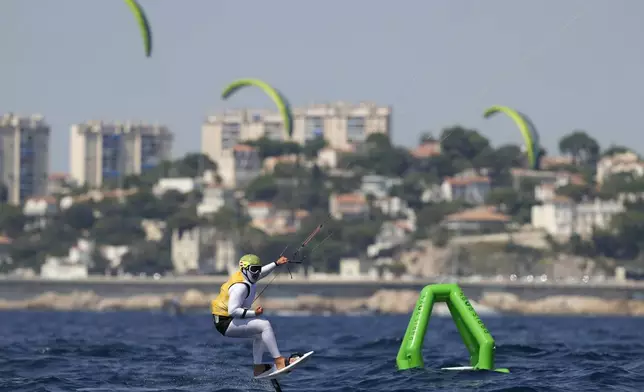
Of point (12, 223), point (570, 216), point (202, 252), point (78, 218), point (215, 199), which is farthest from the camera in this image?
point (215, 199)

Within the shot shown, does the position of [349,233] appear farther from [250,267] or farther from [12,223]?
[250,267]

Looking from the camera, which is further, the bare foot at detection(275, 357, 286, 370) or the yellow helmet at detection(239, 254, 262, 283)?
the bare foot at detection(275, 357, 286, 370)

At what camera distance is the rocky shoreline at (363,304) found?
442 feet

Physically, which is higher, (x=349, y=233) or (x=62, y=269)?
(x=349, y=233)

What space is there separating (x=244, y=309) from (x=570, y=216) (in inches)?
6215

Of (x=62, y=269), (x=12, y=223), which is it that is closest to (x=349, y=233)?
(x=62, y=269)

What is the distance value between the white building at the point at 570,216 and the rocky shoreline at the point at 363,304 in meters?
37.8

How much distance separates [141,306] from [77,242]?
4472cm

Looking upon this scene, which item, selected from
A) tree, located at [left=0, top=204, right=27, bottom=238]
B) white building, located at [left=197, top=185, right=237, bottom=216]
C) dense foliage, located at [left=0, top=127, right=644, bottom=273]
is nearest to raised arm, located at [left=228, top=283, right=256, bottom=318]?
dense foliage, located at [left=0, top=127, right=644, bottom=273]

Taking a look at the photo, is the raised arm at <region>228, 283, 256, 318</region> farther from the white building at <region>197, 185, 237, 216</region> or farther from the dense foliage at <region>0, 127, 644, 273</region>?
the white building at <region>197, 185, 237, 216</region>

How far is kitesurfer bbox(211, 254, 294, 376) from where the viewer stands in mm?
22469

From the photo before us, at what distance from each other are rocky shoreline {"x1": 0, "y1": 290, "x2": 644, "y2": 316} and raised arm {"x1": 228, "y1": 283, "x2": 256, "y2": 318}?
349 feet

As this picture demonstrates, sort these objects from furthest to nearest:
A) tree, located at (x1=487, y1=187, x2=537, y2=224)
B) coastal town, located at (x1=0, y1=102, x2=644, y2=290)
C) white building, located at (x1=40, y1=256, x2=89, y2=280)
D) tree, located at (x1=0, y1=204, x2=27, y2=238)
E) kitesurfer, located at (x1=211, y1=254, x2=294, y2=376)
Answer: tree, located at (x1=0, y1=204, x2=27, y2=238) → tree, located at (x1=487, y1=187, x2=537, y2=224) → white building, located at (x1=40, y1=256, x2=89, y2=280) → coastal town, located at (x1=0, y1=102, x2=644, y2=290) → kitesurfer, located at (x1=211, y1=254, x2=294, y2=376)

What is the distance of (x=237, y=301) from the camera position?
2244 centimetres
